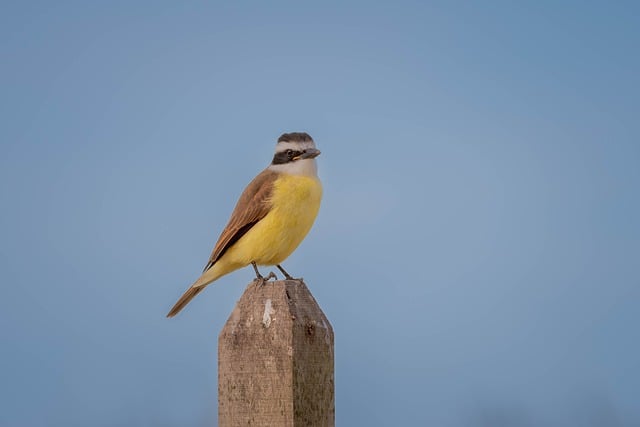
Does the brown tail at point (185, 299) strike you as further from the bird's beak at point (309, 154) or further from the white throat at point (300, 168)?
the bird's beak at point (309, 154)

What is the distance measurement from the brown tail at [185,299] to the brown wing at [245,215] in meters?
0.22

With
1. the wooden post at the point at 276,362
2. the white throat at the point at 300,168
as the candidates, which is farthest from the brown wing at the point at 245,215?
the wooden post at the point at 276,362

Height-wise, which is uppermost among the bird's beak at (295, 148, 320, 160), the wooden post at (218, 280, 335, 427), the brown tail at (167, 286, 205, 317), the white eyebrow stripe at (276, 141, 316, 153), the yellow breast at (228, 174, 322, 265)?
the white eyebrow stripe at (276, 141, 316, 153)

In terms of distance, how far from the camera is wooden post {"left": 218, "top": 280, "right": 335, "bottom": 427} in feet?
14.8

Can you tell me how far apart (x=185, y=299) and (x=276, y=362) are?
2979mm

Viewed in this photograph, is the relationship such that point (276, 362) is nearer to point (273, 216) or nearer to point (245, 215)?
point (273, 216)

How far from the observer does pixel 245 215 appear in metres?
7.20

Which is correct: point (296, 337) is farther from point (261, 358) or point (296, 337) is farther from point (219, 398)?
point (219, 398)

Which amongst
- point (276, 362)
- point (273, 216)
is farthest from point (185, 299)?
point (276, 362)

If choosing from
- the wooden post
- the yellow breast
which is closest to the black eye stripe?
the yellow breast

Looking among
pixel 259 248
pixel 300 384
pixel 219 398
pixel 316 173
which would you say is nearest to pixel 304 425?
pixel 300 384

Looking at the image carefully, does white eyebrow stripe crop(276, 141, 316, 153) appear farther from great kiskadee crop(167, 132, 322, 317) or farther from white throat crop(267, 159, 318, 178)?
white throat crop(267, 159, 318, 178)

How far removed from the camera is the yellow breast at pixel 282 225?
704 centimetres

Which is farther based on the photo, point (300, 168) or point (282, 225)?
point (300, 168)
